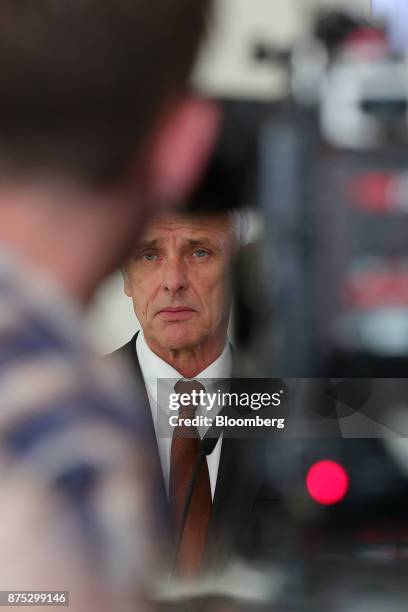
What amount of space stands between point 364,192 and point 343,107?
0.17 meters

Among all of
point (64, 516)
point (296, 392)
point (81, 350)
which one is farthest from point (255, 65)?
point (64, 516)

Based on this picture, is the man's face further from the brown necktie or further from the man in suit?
the brown necktie

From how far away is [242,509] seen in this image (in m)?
2.11

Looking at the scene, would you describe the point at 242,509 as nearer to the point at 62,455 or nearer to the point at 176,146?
the point at 176,146

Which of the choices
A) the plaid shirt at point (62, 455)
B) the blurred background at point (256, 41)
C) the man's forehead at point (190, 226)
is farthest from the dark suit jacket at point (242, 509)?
the plaid shirt at point (62, 455)

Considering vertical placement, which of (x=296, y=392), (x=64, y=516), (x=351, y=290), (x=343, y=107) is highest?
(x=343, y=107)

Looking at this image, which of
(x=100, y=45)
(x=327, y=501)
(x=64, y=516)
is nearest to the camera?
(x=64, y=516)

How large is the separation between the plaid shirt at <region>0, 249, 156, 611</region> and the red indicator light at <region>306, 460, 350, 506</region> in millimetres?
1243

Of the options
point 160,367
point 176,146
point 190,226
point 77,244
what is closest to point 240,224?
point 190,226

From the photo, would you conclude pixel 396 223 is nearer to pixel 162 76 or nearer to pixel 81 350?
pixel 162 76

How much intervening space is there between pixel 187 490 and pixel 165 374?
0.78 feet

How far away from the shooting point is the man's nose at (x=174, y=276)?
2082 mm

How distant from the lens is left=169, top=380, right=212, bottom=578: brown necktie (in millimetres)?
2080

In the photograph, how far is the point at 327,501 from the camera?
2117 mm
